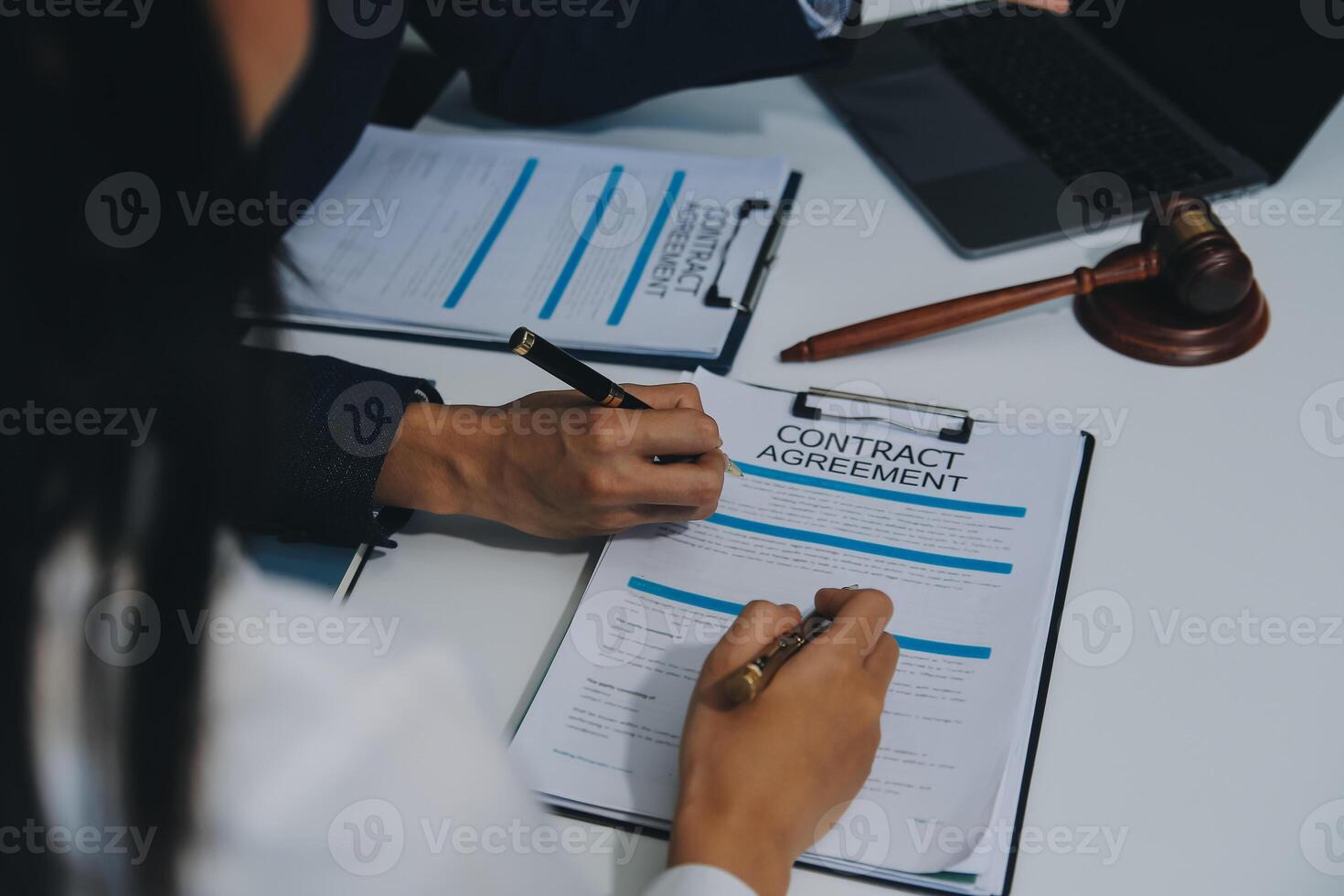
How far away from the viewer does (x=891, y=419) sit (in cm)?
89

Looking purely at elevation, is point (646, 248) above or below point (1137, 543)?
above

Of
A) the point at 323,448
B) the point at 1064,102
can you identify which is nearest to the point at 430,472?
the point at 323,448

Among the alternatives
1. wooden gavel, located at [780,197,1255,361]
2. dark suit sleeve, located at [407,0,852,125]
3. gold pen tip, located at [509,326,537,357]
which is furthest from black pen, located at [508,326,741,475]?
dark suit sleeve, located at [407,0,852,125]

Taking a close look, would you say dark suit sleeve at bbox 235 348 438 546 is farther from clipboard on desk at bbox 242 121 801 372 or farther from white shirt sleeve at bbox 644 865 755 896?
white shirt sleeve at bbox 644 865 755 896

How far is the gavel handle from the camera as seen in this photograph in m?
0.95

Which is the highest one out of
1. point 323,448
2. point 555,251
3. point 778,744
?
point 555,251

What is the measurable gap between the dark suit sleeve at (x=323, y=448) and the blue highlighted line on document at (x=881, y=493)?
282mm

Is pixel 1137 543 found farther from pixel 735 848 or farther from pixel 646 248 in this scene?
pixel 646 248

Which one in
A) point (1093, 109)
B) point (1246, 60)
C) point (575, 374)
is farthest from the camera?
point (1093, 109)

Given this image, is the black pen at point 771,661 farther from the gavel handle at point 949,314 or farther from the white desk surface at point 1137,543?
the gavel handle at point 949,314

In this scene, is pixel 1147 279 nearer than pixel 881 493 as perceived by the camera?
No

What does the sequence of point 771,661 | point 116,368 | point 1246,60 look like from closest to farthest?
point 116,368, point 771,661, point 1246,60

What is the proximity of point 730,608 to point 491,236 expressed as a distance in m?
0.54

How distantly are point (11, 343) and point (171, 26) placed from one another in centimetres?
20
